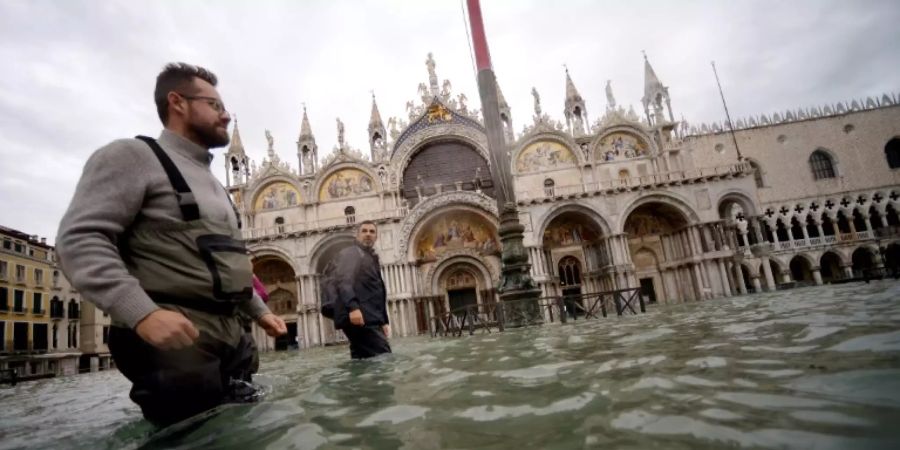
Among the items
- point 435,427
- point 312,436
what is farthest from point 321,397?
point 435,427

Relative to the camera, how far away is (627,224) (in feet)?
77.3

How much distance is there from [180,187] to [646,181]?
75.6 ft

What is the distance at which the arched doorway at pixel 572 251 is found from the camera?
2286cm

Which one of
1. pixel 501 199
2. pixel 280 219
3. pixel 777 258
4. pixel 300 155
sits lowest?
pixel 777 258

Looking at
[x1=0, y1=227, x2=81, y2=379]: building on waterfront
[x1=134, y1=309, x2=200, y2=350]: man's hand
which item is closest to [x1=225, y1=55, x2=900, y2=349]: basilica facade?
[x1=0, y1=227, x2=81, y2=379]: building on waterfront

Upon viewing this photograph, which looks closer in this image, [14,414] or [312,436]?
[312,436]

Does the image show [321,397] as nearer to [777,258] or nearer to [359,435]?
[359,435]

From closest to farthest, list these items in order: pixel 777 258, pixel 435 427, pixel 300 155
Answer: pixel 435 427 < pixel 300 155 < pixel 777 258

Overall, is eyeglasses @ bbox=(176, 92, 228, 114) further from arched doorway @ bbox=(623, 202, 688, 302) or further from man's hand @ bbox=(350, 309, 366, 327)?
arched doorway @ bbox=(623, 202, 688, 302)

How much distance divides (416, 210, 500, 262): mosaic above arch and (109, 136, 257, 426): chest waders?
808 inches

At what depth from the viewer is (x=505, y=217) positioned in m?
10.9

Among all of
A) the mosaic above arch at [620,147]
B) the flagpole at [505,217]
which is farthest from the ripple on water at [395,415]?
the mosaic above arch at [620,147]

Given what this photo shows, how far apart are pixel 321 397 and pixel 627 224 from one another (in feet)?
76.3

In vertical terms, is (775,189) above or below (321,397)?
above
